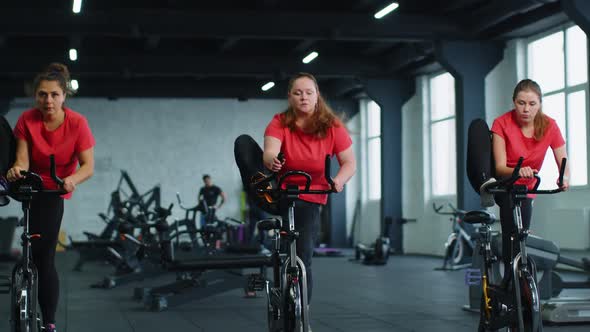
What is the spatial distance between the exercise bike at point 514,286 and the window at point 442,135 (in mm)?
11621

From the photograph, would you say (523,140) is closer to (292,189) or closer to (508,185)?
(508,185)

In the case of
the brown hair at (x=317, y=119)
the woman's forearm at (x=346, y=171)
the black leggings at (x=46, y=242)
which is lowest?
the black leggings at (x=46, y=242)

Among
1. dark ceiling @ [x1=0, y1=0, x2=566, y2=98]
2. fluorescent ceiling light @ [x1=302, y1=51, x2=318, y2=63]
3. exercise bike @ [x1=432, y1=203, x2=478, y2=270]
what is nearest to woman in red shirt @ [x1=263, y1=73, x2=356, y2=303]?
dark ceiling @ [x1=0, y1=0, x2=566, y2=98]

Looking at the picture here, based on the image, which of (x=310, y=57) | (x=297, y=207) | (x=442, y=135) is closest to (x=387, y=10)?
(x=310, y=57)

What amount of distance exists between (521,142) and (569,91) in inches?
324

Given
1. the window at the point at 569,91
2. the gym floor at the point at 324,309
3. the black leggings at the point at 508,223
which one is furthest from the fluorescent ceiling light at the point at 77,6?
the black leggings at the point at 508,223

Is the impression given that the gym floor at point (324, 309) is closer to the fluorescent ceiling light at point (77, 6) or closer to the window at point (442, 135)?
the fluorescent ceiling light at point (77, 6)

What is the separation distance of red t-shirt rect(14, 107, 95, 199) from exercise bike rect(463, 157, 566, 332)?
1792mm

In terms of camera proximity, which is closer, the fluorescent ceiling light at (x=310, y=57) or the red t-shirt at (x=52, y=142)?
the red t-shirt at (x=52, y=142)

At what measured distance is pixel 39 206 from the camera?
3.81 metres

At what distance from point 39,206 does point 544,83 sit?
391 inches

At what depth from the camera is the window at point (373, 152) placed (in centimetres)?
2002

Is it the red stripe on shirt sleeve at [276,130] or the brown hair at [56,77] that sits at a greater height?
the brown hair at [56,77]

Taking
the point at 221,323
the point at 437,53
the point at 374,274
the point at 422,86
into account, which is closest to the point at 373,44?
the point at 422,86
